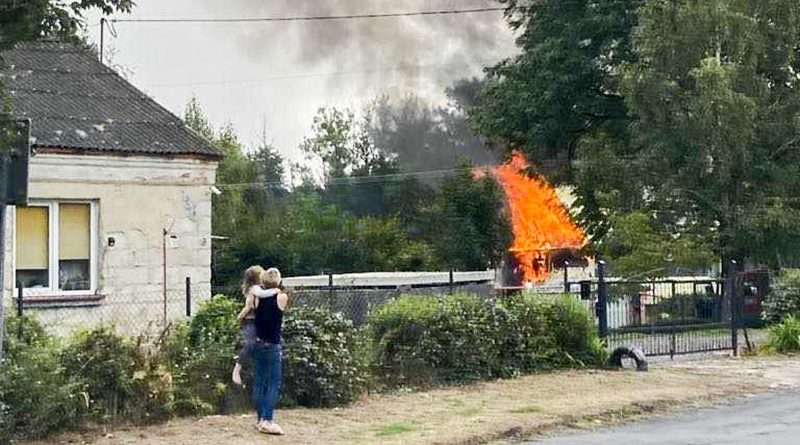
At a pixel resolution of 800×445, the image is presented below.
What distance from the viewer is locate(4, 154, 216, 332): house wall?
18031 mm

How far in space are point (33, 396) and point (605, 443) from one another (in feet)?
17.4

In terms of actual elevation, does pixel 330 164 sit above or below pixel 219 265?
above

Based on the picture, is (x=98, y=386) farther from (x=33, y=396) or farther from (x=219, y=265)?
(x=219, y=265)

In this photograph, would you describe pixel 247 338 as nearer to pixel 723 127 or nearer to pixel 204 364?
pixel 204 364

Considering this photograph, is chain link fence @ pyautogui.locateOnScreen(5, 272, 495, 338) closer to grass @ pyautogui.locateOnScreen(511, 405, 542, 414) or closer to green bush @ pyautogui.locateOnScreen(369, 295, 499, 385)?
green bush @ pyautogui.locateOnScreen(369, 295, 499, 385)

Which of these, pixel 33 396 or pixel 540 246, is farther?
pixel 540 246

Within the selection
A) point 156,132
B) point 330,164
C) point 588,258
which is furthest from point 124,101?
point 330,164

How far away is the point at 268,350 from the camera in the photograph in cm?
1222

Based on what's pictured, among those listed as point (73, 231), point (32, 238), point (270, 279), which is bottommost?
→ point (270, 279)

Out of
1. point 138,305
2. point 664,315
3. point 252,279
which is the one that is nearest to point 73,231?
point 138,305

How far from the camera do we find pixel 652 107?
34031mm

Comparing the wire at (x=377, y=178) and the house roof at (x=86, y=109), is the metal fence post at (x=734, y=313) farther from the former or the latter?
the wire at (x=377, y=178)

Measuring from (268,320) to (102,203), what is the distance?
7228 millimetres

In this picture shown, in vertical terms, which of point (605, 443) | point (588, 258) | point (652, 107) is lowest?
point (605, 443)
